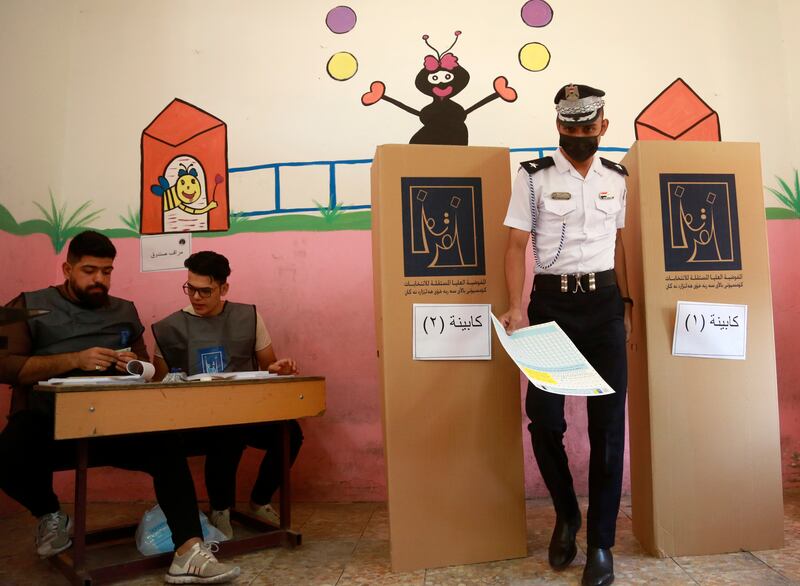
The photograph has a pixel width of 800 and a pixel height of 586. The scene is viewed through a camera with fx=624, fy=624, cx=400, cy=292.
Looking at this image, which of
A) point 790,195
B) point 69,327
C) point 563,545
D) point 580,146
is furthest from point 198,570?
point 790,195

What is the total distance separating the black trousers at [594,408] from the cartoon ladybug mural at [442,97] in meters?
1.37

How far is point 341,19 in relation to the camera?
10.5ft

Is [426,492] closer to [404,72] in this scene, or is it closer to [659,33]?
[404,72]

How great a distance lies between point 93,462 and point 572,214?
6.08 feet

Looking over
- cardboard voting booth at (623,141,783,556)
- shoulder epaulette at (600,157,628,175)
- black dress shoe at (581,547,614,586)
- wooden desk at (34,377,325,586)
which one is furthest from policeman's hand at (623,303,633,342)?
wooden desk at (34,377,325,586)

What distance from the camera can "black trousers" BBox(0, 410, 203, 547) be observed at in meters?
2.01

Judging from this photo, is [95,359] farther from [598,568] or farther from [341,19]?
[341,19]

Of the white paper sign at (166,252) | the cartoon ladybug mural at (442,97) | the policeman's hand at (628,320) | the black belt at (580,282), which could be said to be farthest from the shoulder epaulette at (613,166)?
the white paper sign at (166,252)

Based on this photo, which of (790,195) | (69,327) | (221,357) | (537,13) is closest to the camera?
(69,327)

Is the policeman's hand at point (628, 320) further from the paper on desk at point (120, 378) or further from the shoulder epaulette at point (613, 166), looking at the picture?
the paper on desk at point (120, 378)

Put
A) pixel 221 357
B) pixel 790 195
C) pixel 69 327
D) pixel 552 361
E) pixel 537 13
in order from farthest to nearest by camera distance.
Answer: pixel 537 13
pixel 790 195
pixel 221 357
pixel 69 327
pixel 552 361

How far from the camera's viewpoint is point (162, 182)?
10.4 feet

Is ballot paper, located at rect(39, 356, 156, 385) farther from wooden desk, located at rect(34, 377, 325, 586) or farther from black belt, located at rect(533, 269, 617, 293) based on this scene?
black belt, located at rect(533, 269, 617, 293)

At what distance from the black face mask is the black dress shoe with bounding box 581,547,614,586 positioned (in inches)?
48.8
